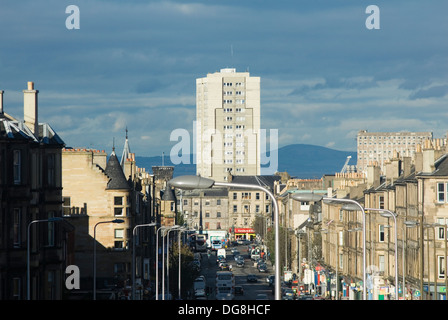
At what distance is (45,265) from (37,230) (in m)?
3.45

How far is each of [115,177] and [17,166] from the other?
4365 cm

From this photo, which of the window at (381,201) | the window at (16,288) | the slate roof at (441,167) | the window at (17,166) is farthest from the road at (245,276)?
the window at (17,166)

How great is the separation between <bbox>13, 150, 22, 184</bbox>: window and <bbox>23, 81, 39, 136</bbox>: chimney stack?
30.3 ft

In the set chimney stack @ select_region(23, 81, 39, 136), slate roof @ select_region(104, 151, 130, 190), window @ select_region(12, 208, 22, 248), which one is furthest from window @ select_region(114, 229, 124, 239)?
window @ select_region(12, 208, 22, 248)

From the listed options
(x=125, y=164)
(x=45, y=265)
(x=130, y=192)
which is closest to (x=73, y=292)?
(x=45, y=265)

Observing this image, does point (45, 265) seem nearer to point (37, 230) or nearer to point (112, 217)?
point (37, 230)

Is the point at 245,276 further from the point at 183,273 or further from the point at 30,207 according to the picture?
the point at 30,207

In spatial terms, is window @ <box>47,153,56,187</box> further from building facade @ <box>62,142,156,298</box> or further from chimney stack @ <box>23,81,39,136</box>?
building facade @ <box>62,142,156,298</box>

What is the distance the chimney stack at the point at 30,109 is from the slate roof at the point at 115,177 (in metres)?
33.5

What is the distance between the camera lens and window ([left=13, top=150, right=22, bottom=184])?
159ft

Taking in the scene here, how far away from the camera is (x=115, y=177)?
303 feet
